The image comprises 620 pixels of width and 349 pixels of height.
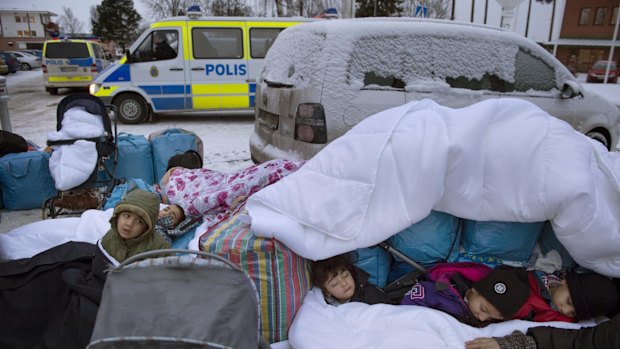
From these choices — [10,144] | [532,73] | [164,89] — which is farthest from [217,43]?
[532,73]

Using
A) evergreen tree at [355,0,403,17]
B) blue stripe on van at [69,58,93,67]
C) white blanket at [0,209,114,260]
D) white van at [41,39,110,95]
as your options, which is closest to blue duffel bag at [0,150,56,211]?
white blanket at [0,209,114,260]

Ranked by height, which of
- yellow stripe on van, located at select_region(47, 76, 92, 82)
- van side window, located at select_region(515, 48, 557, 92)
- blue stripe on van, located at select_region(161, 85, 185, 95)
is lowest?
yellow stripe on van, located at select_region(47, 76, 92, 82)

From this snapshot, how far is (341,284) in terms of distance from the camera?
2.25 meters

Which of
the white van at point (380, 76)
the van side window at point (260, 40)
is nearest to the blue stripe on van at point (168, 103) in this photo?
the van side window at point (260, 40)

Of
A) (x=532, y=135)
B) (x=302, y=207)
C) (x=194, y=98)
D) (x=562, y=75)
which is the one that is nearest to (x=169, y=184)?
(x=302, y=207)

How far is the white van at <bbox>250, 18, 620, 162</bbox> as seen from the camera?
3.86 metres

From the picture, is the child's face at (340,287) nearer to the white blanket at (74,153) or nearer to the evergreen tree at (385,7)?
the white blanket at (74,153)

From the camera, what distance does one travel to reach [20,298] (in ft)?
6.87

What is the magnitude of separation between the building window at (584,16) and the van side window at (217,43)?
122 ft

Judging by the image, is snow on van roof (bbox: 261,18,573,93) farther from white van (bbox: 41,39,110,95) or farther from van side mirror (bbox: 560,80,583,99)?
white van (bbox: 41,39,110,95)

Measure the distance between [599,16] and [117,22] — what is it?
42.0 m

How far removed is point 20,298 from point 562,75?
531cm

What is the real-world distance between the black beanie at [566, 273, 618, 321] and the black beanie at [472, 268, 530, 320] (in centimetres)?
21

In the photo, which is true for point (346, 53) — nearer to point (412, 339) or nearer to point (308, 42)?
point (308, 42)
